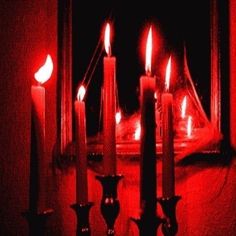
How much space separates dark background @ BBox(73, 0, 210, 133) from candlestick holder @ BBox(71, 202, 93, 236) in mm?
219

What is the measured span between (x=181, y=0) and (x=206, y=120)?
267 mm

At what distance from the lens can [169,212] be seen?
659 mm

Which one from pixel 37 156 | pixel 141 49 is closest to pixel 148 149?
pixel 37 156

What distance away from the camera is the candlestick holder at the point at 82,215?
0.70m

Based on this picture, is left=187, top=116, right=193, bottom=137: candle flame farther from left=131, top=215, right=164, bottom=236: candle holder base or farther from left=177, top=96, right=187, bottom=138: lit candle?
left=131, top=215, right=164, bottom=236: candle holder base

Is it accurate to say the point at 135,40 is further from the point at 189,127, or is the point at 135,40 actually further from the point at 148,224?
the point at 148,224

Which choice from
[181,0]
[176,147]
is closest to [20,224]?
[176,147]

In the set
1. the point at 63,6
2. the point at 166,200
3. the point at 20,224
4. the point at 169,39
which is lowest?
the point at 20,224

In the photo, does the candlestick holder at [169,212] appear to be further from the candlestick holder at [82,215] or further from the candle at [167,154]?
the candlestick holder at [82,215]

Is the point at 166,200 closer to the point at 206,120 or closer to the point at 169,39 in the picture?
the point at 206,120

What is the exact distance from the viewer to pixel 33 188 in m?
0.66

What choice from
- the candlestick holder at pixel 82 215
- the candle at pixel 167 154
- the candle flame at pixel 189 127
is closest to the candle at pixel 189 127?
the candle flame at pixel 189 127

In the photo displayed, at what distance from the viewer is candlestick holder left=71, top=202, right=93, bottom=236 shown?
70 cm

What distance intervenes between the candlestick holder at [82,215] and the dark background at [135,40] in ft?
0.72
